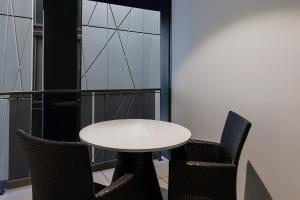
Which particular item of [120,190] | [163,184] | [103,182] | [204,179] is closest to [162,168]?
[163,184]

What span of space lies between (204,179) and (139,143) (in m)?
0.49

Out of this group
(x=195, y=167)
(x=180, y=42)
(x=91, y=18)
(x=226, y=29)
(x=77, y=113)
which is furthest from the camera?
(x=91, y=18)

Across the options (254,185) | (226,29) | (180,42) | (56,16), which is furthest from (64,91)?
(254,185)

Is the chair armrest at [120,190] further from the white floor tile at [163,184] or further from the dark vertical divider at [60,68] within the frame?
the dark vertical divider at [60,68]

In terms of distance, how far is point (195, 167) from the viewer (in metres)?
1.66

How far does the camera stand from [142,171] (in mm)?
1746

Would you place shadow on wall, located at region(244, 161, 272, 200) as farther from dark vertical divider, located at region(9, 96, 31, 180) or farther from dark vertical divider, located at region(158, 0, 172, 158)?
dark vertical divider, located at region(9, 96, 31, 180)

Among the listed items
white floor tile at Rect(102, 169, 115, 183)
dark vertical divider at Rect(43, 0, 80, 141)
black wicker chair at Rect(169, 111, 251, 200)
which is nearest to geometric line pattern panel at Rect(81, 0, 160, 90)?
dark vertical divider at Rect(43, 0, 80, 141)

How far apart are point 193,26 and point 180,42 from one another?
0.28 m

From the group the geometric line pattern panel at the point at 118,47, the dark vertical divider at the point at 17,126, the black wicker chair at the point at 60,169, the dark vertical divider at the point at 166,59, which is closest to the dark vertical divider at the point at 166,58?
the dark vertical divider at the point at 166,59

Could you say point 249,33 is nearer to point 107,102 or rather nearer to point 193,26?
point 193,26

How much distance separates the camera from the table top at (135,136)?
1518 mm

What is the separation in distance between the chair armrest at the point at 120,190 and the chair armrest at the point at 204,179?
35cm

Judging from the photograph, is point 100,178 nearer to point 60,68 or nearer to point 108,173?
point 108,173
